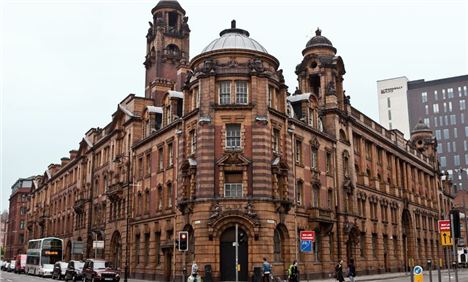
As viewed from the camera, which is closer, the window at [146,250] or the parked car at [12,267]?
the window at [146,250]

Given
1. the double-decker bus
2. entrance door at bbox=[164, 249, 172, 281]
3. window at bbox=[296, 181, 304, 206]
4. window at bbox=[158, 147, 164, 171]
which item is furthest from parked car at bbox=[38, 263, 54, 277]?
window at bbox=[296, 181, 304, 206]

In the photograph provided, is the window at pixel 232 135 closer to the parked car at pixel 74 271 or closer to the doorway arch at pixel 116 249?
the parked car at pixel 74 271

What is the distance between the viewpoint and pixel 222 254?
3681 cm

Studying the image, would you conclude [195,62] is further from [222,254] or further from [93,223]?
[93,223]

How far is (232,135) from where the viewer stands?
38.8 meters

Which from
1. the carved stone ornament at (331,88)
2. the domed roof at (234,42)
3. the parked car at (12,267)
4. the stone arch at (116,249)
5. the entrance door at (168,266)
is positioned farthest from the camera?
the parked car at (12,267)

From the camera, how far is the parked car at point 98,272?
40.2 m

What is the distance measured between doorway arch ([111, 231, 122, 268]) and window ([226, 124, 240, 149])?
2063 centimetres

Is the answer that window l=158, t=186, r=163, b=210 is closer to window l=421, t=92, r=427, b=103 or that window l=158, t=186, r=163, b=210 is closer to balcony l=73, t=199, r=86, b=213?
balcony l=73, t=199, r=86, b=213

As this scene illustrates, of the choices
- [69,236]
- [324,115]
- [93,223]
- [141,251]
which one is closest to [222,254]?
[141,251]

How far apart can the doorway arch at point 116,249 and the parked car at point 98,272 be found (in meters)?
10.5

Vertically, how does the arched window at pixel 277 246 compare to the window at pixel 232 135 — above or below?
below

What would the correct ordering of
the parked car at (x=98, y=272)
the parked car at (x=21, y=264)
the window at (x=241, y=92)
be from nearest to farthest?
the window at (x=241, y=92), the parked car at (x=98, y=272), the parked car at (x=21, y=264)

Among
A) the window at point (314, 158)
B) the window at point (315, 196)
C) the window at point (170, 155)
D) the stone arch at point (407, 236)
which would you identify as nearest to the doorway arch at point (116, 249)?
the window at point (170, 155)
